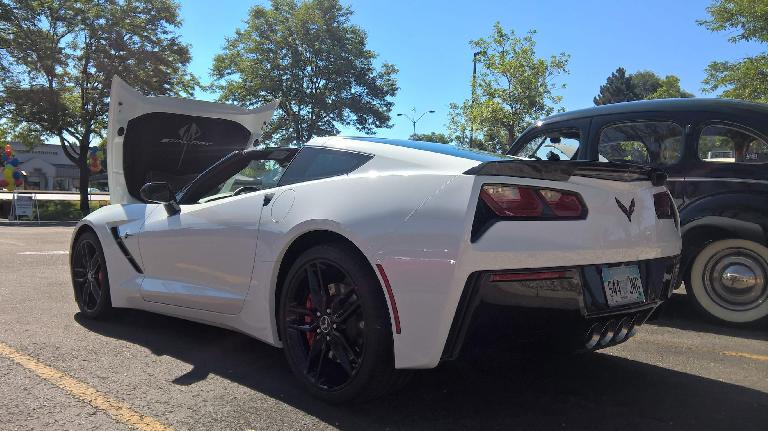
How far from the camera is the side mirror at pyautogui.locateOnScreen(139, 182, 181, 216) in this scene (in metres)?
4.10

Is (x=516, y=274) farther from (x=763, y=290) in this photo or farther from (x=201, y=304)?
(x=763, y=290)

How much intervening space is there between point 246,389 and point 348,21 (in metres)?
32.4

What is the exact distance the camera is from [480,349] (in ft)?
8.43

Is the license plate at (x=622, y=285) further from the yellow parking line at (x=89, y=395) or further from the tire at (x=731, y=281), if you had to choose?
the tire at (x=731, y=281)

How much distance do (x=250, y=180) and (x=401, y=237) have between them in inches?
68.4

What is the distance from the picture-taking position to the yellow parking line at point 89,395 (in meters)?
2.69

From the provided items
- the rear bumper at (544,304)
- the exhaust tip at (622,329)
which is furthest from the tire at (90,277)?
the exhaust tip at (622,329)

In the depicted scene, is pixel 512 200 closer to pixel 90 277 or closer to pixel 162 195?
pixel 162 195

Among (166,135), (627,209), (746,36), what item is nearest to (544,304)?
(627,209)

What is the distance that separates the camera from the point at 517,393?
3.10 metres

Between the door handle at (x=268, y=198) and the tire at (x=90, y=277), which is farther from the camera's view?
the tire at (x=90, y=277)

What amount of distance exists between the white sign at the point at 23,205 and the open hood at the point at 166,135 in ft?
68.8

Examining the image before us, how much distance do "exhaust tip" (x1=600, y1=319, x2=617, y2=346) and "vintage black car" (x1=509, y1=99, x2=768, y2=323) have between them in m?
2.27

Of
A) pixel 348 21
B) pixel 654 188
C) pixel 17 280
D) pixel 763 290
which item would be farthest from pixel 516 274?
pixel 348 21
